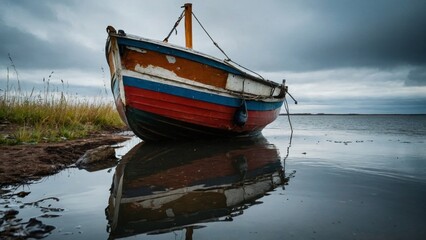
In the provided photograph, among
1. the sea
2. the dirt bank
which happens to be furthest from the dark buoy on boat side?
the dirt bank

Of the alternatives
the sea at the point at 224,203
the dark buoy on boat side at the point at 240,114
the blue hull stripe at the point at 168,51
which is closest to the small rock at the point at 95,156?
the sea at the point at 224,203

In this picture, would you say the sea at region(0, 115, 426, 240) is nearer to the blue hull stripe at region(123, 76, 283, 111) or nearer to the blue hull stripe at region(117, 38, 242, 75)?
the blue hull stripe at region(123, 76, 283, 111)

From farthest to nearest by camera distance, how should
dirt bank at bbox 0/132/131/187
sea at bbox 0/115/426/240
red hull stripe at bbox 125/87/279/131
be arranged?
red hull stripe at bbox 125/87/279/131 → dirt bank at bbox 0/132/131/187 → sea at bbox 0/115/426/240

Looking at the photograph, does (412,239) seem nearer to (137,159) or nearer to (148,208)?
(148,208)

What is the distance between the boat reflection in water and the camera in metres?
1.69

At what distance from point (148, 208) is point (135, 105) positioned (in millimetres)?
3542

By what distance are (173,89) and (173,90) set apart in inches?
0.8

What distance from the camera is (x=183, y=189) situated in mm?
2381

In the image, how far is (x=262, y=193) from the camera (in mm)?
2299

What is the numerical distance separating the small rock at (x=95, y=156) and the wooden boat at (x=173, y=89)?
4.89 feet

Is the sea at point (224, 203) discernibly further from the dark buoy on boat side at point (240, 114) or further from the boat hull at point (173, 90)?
the dark buoy on boat side at point (240, 114)

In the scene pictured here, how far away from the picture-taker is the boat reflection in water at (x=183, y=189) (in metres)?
1.69

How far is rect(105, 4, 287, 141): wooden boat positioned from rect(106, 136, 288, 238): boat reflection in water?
1455mm

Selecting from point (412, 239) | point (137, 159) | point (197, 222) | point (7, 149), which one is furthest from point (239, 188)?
point (7, 149)
